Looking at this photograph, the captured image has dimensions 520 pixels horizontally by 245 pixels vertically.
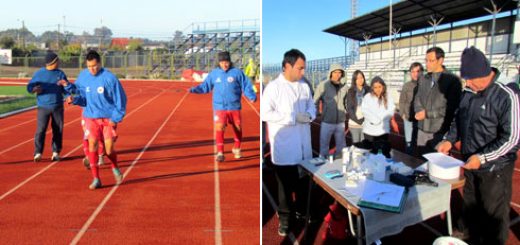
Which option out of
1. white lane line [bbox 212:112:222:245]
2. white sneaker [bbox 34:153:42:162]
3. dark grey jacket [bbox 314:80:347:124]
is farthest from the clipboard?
white sneaker [bbox 34:153:42:162]

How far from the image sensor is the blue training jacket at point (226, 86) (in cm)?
540

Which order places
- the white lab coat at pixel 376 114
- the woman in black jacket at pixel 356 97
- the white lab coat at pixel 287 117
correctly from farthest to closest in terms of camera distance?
the woman in black jacket at pixel 356 97 → the white lab coat at pixel 376 114 → the white lab coat at pixel 287 117

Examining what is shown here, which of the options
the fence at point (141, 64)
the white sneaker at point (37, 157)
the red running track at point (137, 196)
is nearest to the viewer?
the red running track at point (137, 196)

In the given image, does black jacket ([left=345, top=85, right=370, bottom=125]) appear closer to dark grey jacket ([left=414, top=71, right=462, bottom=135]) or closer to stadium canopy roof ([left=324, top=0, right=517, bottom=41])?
stadium canopy roof ([left=324, top=0, right=517, bottom=41])

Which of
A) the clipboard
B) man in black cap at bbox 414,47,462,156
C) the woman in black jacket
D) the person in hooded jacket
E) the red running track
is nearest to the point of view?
the clipboard

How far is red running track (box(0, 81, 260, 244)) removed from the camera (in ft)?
10.6

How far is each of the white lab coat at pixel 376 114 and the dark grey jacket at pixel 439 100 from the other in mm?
409

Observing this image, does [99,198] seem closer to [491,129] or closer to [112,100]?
[112,100]

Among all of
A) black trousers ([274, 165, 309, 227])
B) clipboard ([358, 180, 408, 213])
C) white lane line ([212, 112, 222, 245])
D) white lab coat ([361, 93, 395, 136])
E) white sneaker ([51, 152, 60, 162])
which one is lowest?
white lane line ([212, 112, 222, 245])

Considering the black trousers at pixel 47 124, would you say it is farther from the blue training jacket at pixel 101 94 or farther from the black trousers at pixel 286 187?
the black trousers at pixel 286 187

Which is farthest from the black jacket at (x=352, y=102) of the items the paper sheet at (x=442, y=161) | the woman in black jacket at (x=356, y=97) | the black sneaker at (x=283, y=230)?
the black sneaker at (x=283, y=230)

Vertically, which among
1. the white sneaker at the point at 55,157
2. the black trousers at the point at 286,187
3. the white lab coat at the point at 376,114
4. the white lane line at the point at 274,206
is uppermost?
the white lab coat at the point at 376,114

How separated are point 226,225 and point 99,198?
1.46m

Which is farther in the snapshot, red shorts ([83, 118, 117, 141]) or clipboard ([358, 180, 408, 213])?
red shorts ([83, 118, 117, 141])
